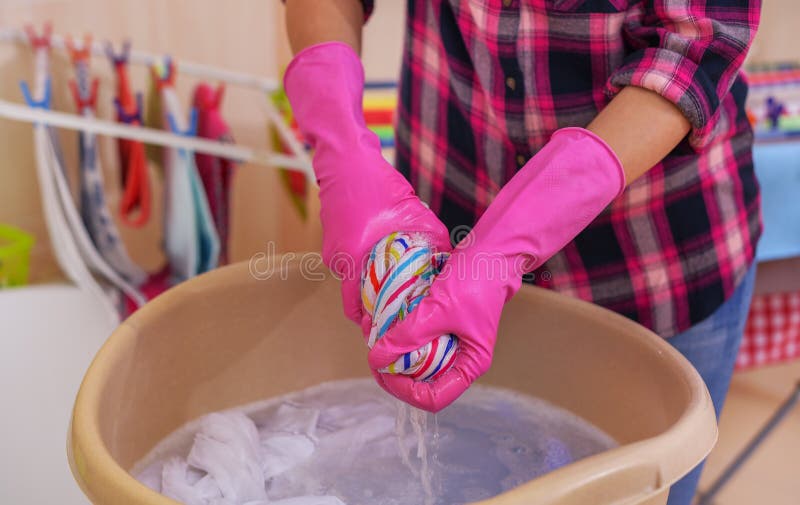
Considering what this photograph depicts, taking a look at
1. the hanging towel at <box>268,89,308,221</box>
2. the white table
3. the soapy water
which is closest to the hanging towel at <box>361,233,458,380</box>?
the soapy water

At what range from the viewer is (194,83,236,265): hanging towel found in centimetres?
187

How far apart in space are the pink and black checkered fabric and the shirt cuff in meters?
0.03

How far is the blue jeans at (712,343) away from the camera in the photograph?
0.98 m

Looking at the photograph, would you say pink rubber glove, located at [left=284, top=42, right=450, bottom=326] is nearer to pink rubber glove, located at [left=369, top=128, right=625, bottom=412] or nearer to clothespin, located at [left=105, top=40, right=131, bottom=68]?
pink rubber glove, located at [left=369, top=128, right=625, bottom=412]

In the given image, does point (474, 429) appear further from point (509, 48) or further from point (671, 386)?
point (509, 48)

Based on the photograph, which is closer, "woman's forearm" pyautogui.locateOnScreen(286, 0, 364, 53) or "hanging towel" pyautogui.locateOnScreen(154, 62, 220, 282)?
"woman's forearm" pyautogui.locateOnScreen(286, 0, 364, 53)

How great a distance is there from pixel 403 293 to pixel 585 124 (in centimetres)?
32

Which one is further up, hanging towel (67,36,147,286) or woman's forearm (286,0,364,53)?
woman's forearm (286,0,364,53)

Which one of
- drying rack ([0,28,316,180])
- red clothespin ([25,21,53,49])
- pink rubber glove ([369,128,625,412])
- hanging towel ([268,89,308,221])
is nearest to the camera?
pink rubber glove ([369,128,625,412])

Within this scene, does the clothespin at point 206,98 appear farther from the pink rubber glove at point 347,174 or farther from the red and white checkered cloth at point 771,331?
the red and white checkered cloth at point 771,331

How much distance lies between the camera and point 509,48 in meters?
0.93

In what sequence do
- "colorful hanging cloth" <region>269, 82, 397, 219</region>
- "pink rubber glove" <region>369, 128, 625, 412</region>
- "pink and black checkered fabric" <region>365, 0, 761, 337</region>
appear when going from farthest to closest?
"colorful hanging cloth" <region>269, 82, 397, 219</region>
"pink and black checkered fabric" <region>365, 0, 761, 337</region>
"pink rubber glove" <region>369, 128, 625, 412</region>

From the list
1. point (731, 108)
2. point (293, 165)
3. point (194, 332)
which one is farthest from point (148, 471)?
point (293, 165)

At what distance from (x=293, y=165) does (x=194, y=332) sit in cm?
99
